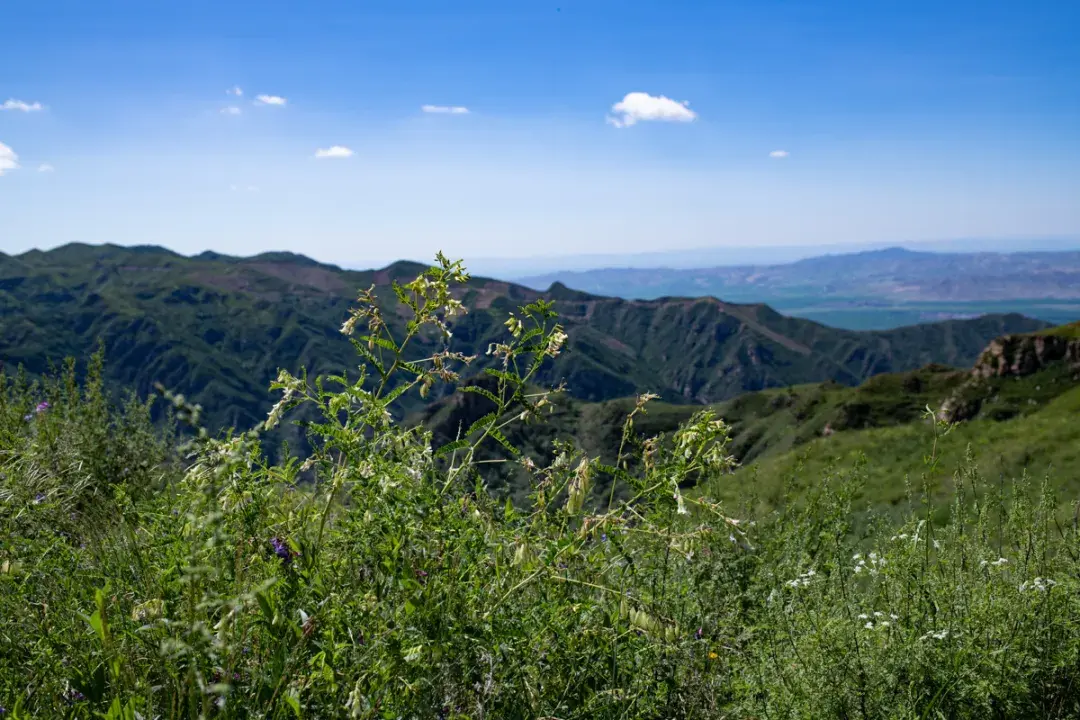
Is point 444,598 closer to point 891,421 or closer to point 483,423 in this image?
point 483,423

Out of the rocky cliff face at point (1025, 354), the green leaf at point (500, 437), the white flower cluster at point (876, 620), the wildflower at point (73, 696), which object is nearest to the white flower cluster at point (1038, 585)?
the white flower cluster at point (876, 620)

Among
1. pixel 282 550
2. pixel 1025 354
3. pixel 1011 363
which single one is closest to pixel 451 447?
pixel 282 550

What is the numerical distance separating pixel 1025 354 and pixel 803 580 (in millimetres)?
59986

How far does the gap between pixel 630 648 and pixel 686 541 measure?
0.51 meters

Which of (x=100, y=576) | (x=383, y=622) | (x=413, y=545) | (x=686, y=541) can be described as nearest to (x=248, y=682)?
(x=383, y=622)

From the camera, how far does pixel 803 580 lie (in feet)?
13.8

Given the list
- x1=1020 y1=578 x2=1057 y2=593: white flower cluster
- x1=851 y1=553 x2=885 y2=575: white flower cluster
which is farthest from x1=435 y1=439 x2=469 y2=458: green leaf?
x1=1020 y1=578 x2=1057 y2=593: white flower cluster

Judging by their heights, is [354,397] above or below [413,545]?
above

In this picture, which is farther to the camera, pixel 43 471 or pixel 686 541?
pixel 43 471

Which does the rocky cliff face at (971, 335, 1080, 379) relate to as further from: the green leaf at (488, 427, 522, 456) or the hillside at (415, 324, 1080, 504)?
the green leaf at (488, 427, 522, 456)

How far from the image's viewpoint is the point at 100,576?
2.72 m

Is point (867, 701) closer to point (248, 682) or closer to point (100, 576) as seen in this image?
point (248, 682)

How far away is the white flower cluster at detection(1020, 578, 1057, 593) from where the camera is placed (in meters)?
3.38

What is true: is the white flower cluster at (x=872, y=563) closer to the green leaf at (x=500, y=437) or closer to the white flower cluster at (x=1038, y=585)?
the white flower cluster at (x=1038, y=585)
